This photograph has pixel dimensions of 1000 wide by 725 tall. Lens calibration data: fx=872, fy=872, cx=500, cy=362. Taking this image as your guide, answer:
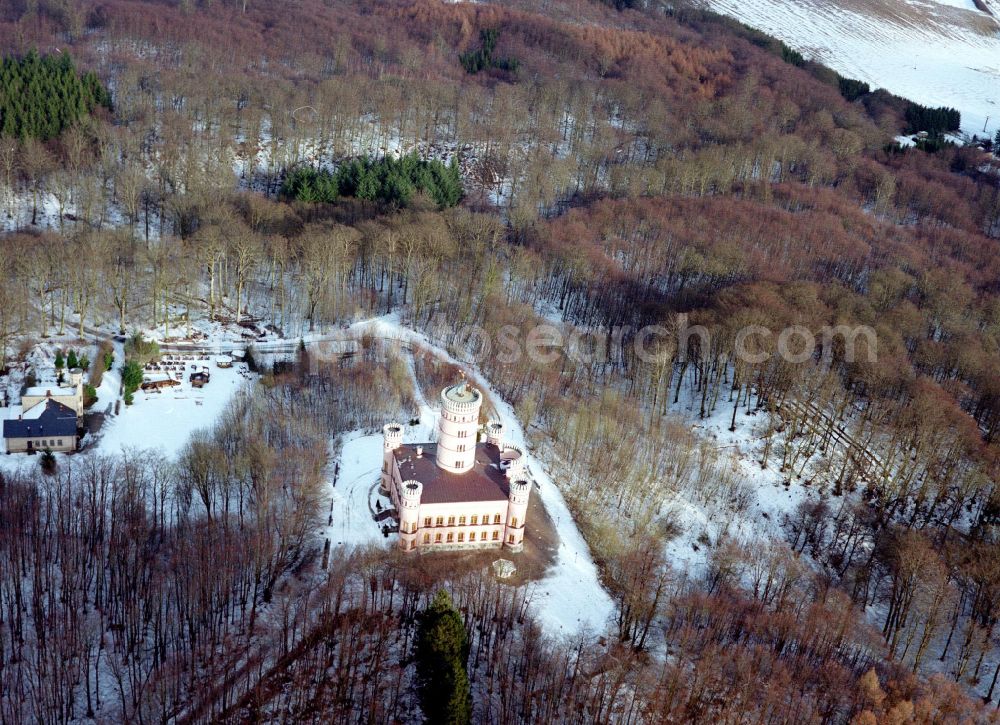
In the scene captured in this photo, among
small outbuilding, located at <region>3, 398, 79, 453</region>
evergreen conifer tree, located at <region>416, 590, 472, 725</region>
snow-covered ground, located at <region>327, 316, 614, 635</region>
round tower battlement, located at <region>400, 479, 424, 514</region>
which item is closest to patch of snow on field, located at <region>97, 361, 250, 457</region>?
small outbuilding, located at <region>3, 398, 79, 453</region>

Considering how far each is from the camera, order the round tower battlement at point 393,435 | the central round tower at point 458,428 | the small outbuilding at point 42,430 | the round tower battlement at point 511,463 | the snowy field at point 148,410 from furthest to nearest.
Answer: the snowy field at point 148,410, the small outbuilding at point 42,430, the round tower battlement at point 393,435, the round tower battlement at point 511,463, the central round tower at point 458,428

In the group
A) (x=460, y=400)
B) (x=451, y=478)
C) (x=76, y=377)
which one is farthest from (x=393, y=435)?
(x=76, y=377)

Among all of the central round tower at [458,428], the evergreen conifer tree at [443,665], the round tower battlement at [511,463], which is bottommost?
the evergreen conifer tree at [443,665]

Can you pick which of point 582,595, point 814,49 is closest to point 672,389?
point 582,595

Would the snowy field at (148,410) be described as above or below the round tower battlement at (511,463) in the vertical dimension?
below

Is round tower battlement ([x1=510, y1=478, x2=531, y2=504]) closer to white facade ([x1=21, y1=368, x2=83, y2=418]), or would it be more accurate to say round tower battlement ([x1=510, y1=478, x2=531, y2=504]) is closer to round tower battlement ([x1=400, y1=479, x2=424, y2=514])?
round tower battlement ([x1=400, y1=479, x2=424, y2=514])

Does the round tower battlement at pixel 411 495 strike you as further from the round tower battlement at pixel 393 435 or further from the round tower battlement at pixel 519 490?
the round tower battlement at pixel 393 435

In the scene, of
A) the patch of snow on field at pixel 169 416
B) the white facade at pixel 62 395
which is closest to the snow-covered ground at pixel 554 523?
the patch of snow on field at pixel 169 416

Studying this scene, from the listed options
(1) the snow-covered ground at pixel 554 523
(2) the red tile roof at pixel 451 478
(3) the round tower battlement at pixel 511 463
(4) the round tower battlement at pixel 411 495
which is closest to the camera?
(1) the snow-covered ground at pixel 554 523
